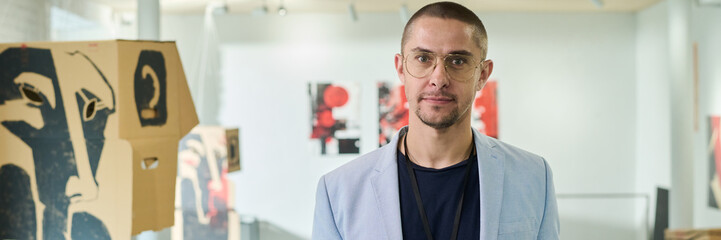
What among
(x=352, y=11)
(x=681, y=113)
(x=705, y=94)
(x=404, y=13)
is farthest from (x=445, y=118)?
(x=404, y=13)

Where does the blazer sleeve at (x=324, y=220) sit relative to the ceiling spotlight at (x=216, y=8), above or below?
below

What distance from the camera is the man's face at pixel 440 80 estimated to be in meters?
1.10

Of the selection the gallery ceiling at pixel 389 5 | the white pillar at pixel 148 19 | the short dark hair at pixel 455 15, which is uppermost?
the gallery ceiling at pixel 389 5

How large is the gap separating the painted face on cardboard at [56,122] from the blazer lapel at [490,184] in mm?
898

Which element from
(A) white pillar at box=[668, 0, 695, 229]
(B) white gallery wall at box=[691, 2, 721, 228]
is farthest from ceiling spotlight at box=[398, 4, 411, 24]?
(B) white gallery wall at box=[691, 2, 721, 228]

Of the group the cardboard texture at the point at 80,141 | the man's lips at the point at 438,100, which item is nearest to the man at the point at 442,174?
the man's lips at the point at 438,100

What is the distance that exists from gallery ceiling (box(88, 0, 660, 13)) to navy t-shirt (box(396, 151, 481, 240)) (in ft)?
11.6

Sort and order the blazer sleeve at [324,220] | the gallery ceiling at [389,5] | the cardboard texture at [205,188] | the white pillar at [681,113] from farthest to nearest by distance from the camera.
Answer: the gallery ceiling at [389,5], the white pillar at [681,113], the cardboard texture at [205,188], the blazer sleeve at [324,220]

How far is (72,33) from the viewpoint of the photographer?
9.09 ft

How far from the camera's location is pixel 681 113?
13.5 ft

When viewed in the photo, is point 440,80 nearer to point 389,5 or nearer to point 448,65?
point 448,65

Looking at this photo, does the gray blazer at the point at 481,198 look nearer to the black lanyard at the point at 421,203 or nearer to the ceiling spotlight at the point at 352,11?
the black lanyard at the point at 421,203

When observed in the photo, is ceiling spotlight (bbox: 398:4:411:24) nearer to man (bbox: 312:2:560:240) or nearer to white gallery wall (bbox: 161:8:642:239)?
white gallery wall (bbox: 161:8:642:239)

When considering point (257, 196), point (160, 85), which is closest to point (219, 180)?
point (257, 196)
